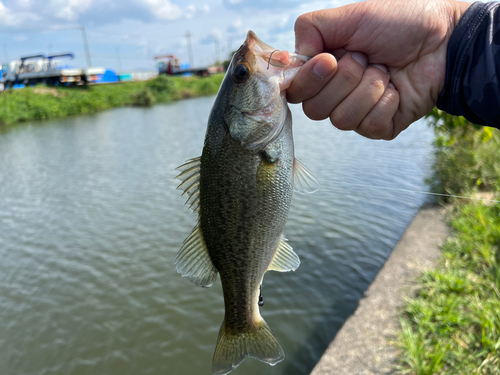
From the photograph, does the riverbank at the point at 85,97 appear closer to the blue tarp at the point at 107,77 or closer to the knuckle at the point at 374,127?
the blue tarp at the point at 107,77

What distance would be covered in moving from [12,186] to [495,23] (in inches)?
532

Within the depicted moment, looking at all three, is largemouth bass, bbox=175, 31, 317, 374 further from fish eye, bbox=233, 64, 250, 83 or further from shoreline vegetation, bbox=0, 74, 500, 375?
shoreline vegetation, bbox=0, 74, 500, 375

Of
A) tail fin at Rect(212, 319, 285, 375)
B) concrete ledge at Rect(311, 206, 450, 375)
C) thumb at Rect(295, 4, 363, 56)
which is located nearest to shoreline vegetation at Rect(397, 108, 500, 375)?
concrete ledge at Rect(311, 206, 450, 375)

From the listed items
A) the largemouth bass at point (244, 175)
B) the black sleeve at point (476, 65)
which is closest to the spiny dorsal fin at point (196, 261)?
the largemouth bass at point (244, 175)

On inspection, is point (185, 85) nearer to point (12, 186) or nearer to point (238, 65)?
point (12, 186)

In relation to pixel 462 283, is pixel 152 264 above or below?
below

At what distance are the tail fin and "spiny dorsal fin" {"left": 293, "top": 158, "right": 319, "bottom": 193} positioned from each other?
89 centimetres

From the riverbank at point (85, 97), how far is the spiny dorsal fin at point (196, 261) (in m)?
30.5

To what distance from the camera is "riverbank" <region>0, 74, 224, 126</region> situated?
28.8 m

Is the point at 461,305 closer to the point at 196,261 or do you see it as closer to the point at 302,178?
the point at 302,178

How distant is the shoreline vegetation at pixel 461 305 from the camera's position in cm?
302

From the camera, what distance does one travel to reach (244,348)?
2.13 m

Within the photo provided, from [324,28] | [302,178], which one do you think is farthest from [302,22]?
[302,178]

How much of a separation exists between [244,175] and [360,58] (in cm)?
102
